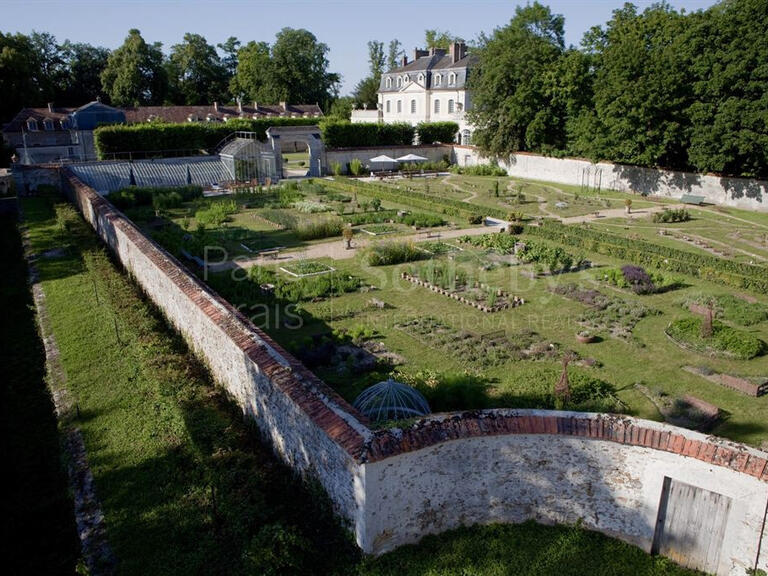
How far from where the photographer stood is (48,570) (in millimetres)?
8078

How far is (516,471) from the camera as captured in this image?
8469 millimetres

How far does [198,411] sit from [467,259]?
13.6m

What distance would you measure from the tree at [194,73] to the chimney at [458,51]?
38.8 metres

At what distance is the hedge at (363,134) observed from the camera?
1909 inches

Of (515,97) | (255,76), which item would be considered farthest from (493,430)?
(255,76)

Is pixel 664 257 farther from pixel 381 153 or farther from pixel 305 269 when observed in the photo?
pixel 381 153

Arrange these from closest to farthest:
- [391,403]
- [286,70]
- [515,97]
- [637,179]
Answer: [391,403], [637,179], [515,97], [286,70]

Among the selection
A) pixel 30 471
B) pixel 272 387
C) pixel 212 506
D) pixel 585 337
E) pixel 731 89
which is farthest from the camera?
pixel 731 89

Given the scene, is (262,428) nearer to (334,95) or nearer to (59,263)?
(59,263)

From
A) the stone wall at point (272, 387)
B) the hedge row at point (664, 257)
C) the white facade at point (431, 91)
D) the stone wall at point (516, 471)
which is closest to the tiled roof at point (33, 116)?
the white facade at point (431, 91)

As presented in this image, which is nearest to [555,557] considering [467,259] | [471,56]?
[467,259]

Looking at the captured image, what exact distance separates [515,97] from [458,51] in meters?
17.0

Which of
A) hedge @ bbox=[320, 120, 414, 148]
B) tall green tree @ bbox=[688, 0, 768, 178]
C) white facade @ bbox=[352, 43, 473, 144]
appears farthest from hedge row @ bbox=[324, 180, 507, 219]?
white facade @ bbox=[352, 43, 473, 144]

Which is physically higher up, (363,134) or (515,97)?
(515,97)
